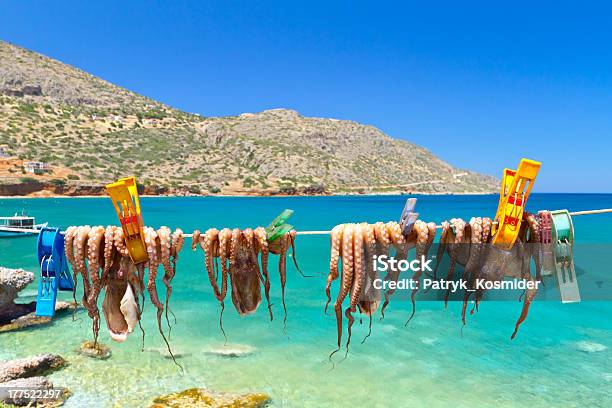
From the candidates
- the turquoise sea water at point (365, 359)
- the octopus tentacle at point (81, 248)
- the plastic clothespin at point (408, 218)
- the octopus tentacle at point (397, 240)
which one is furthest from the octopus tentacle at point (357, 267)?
the turquoise sea water at point (365, 359)

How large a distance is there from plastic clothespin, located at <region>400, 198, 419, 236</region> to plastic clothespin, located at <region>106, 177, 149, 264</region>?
3075mm

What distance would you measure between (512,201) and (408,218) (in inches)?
45.3

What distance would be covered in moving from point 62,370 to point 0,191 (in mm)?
95088

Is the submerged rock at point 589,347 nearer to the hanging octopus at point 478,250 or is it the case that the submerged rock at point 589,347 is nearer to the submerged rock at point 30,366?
the hanging octopus at point 478,250

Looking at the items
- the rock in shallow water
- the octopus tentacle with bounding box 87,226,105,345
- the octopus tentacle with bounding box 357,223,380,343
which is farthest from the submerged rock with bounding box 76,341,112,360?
the octopus tentacle with bounding box 357,223,380,343

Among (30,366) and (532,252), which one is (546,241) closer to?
(532,252)

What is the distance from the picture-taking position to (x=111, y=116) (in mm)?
140625

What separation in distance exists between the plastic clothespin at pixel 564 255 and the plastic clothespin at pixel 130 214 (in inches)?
195

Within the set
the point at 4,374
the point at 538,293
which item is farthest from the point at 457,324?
the point at 4,374

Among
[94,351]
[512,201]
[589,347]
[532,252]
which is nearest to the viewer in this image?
[512,201]

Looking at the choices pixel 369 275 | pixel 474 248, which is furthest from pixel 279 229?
pixel 474 248

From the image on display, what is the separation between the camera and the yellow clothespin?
14.6 ft

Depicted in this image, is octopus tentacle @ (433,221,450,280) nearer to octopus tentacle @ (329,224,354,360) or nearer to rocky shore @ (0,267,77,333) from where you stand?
octopus tentacle @ (329,224,354,360)

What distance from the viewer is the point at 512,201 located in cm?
471
